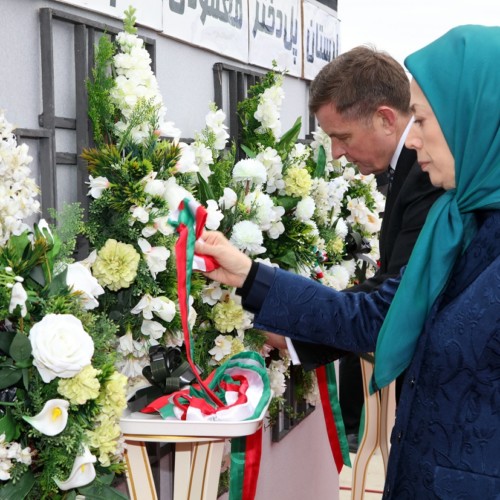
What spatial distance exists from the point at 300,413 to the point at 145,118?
6.25 feet

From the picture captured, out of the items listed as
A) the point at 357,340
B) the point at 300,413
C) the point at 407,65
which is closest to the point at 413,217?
the point at 357,340

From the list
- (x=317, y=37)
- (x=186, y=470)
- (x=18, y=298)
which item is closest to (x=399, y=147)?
(x=186, y=470)

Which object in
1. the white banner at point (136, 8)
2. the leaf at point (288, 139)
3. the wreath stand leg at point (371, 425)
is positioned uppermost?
the white banner at point (136, 8)

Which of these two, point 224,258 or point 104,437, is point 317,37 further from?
point 104,437

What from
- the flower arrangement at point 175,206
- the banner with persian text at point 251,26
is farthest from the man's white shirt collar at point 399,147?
the banner with persian text at point 251,26

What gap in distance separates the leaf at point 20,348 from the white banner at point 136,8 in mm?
917

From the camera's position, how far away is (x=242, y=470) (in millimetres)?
2041

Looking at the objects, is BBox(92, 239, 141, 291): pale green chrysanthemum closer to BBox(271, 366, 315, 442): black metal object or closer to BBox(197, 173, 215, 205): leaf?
BBox(197, 173, 215, 205): leaf

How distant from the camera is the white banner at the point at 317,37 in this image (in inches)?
149

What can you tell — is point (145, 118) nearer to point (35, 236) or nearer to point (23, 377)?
point (35, 236)

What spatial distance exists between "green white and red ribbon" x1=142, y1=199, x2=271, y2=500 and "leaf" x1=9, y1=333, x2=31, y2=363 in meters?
0.34

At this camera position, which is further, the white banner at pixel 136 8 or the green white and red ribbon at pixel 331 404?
the green white and red ribbon at pixel 331 404

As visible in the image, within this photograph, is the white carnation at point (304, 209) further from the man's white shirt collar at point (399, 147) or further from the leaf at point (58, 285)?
the leaf at point (58, 285)

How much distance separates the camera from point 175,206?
179 cm
